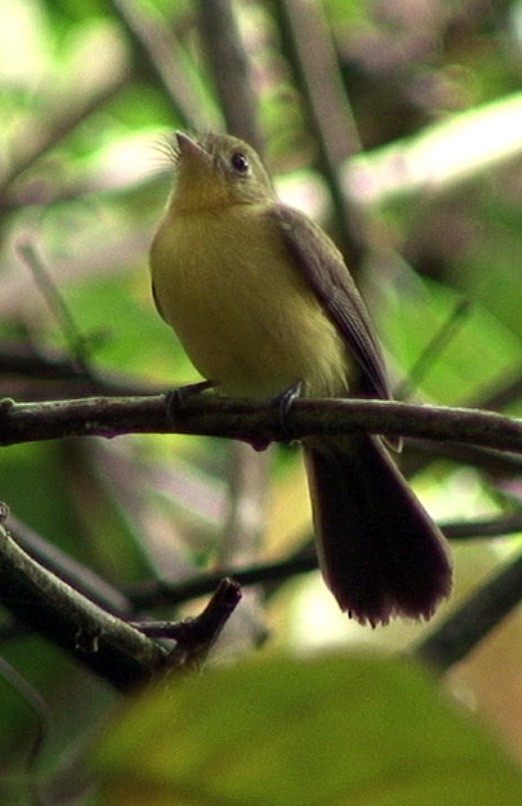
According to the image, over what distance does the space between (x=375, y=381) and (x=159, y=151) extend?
1275 mm

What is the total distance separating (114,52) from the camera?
547cm

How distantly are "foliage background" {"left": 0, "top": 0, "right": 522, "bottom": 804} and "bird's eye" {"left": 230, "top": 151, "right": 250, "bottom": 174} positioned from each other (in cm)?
21

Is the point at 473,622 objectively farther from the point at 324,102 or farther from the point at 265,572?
the point at 324,102

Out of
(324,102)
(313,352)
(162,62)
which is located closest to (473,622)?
(313,352)

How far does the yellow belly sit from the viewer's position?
3.09m

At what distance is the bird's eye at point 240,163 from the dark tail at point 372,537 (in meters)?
0.79

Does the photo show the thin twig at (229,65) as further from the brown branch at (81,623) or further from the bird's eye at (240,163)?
the brown branch at (81,623)

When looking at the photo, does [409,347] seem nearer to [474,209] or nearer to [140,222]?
[474,209]

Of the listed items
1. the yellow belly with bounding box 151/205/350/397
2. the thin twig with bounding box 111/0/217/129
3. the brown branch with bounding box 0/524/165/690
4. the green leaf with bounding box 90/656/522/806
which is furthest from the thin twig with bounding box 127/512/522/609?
the thin twig with bounding box 111/0/217/129

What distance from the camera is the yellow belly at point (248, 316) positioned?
10.2ft

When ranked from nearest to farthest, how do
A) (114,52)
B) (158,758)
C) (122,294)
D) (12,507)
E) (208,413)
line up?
(158,758) < (208,413) < (12,507) < (122,294) < (114,52)

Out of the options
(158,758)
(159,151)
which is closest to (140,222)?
(159,151)

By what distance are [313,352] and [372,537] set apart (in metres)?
0.43

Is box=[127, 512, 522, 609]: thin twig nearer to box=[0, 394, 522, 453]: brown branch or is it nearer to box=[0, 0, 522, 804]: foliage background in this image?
box=[0, 0, 522, 804]: foliage background
